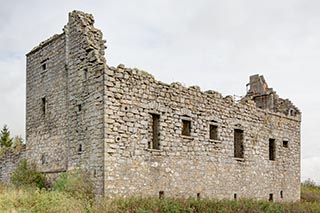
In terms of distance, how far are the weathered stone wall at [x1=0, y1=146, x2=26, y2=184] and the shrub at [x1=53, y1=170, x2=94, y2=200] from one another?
5525 millimetres

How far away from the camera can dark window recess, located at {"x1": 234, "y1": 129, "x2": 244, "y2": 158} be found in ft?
76.8

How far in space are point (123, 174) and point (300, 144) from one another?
605 inches

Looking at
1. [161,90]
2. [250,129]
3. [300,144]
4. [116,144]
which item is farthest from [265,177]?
[116,144]

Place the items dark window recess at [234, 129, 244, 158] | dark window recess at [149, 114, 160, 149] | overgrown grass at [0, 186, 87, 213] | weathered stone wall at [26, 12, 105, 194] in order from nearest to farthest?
overgrown grass at [0, 186, 87, 213] → weathered stone wall at [26, 12, 105, 194] → dark window recess at [149, 114, 160, 149] → dark window recess at [234, 129, 244, 158]

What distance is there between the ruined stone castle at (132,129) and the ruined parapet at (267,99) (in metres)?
3.42

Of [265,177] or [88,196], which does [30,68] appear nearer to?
[88,196]

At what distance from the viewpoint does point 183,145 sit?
19766mm

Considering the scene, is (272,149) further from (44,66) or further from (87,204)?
(87,204)

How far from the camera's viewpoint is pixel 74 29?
1909 cm

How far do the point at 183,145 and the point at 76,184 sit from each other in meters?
4.92

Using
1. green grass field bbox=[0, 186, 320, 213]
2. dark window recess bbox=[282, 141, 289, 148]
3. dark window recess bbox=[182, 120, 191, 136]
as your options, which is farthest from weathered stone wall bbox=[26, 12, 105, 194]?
dark window recess bbox=[282, 141, 289, 148]

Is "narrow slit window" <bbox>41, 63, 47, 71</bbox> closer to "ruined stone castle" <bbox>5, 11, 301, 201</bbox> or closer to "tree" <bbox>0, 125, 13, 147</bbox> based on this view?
"ruined stone castle" <bbox>5, 11, 301, 201</bbox>

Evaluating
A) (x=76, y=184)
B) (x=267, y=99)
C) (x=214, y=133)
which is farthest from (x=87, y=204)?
(x=267, y=99)

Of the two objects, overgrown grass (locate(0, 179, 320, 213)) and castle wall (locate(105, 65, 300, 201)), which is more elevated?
castle wall (locate(105, 65, 300, 201))
